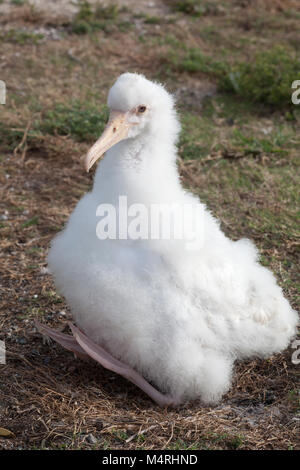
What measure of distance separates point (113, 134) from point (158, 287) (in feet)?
3.18

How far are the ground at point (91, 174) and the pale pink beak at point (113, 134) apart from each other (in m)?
1.47

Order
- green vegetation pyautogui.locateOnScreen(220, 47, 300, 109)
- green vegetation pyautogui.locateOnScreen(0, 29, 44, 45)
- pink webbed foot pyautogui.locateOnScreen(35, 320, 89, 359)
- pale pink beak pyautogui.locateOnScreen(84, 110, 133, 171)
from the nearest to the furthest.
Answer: pale pink beak pyautogui.locateOnScreen(84, 110, 133, 171)
pink webbed foot pyautogui.locateOnScreen(35, 320, 89, 359)
green vegetation pyautogui.locateOnScreen(220, 47, 300, 109)
green vegetation pyautogui.locateOnScreen(0, 29, 44, 45)

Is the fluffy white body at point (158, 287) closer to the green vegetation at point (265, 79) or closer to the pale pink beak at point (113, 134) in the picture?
the pale pink beak at point (113, 134)

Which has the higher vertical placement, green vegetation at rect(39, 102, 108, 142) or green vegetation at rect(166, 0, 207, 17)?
green vegetation at rect(166, 0, 207, 17)

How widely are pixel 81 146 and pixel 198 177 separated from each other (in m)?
1.31

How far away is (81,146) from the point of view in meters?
6.82

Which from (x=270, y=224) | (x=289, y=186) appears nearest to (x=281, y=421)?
Result: (x=270, y=224)

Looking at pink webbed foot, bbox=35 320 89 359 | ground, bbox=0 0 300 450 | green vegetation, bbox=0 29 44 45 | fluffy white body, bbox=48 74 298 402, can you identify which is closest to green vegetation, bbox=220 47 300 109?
ground, bbox=0 0 300 450

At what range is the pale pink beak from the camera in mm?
3847

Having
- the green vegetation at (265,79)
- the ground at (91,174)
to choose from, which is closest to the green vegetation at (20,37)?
the ground at (91,174)

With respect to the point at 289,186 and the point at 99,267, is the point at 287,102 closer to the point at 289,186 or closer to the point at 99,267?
the point at 289,186

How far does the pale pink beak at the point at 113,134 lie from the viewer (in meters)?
3.85

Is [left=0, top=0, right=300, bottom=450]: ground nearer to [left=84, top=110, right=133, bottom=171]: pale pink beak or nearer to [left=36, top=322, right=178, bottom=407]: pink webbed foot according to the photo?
[left=36, top=322, right=178, bottom=407]: pink webbed foot

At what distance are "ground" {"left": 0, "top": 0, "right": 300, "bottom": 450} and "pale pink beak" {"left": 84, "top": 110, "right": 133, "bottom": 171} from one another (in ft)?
4.82
